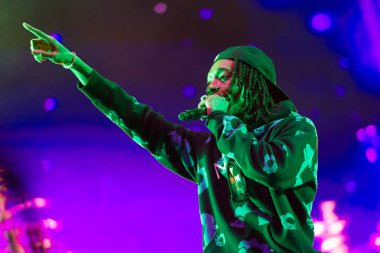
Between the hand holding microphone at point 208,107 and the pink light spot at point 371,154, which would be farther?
the pink light spot at point 371,154

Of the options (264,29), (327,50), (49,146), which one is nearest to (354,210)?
(327,50)

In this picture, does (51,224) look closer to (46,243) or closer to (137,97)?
(46,243)

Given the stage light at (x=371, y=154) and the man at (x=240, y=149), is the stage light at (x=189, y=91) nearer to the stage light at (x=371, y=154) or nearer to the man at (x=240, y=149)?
the man at (x=240, y=149)

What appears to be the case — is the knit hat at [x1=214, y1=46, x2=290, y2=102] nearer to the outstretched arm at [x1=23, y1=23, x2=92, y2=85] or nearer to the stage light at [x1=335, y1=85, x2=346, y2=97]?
the outstretched arm at [x1=23, y1=23, x2=92, y2=85]

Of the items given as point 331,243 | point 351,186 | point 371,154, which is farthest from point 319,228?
point 371,154

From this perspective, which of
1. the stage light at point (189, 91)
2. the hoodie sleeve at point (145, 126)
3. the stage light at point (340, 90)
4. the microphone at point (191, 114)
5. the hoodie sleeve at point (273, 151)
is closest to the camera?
the hoodie sleeve at point (273, 151)

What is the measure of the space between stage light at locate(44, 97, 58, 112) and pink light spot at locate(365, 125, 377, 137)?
54.2 inches

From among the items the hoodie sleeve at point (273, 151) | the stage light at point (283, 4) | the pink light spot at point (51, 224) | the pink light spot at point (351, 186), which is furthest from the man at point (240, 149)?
the pink light spot at point (351, 186)

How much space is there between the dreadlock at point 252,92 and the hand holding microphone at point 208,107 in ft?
0.26

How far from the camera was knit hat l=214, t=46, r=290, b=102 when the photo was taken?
1.18 m

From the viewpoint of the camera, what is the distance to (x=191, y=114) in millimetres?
1063

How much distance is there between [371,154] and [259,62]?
116 centimetres

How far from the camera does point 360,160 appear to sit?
2.06 m

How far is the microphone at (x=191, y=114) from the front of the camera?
1049 mm
